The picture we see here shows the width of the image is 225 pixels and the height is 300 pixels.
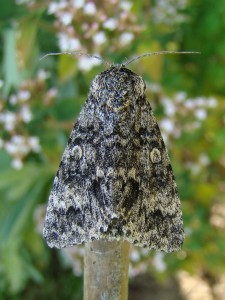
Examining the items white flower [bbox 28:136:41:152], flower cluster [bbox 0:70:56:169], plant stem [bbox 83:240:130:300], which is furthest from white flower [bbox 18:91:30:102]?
plant stem [bbox 83:240:130:300]

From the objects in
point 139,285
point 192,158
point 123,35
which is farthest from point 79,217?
point 139,285

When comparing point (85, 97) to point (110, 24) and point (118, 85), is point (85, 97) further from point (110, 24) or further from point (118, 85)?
point (118, 85)

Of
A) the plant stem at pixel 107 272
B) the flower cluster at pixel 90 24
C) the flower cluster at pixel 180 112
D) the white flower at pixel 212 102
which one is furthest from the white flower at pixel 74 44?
the plant stem at pixel 107 272

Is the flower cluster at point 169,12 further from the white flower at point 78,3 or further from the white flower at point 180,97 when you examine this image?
the white flower at point 78,3

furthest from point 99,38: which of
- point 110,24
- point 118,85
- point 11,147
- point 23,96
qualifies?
point 118,85

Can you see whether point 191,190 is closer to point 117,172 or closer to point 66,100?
point 66,100

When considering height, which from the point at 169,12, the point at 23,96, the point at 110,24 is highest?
the point at 169,12
